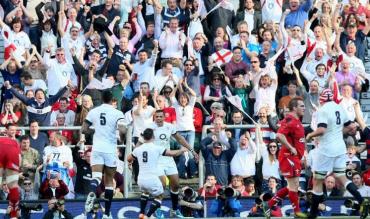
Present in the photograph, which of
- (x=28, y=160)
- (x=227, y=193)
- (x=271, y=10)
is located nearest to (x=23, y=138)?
(x=28, y=160)

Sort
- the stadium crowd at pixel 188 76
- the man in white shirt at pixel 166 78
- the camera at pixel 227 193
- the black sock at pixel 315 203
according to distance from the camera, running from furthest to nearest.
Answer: the man in white shirt at pixel 166 78, the stadium crowd at pixel 188 76, the camera at pixel 227 193, the black sock at pixel 315 203

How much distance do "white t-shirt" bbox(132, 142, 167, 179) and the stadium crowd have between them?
2236 millimetres

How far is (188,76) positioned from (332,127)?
6.71 m

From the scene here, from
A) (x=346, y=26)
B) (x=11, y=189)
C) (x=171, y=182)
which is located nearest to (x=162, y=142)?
(x=171, y=182)

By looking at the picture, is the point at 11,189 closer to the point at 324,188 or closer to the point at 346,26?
the point at 324,188

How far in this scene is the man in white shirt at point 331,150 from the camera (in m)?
32.0

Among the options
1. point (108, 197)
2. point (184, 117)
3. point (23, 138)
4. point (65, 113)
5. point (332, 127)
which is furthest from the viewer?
point (65, 113)

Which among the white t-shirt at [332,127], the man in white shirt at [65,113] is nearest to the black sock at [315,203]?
the white t-shirt at [332,127]

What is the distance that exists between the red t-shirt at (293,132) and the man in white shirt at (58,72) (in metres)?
7.37

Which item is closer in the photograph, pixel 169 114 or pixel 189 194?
pixel 189 194

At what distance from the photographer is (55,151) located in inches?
1430

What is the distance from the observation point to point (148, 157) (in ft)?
110

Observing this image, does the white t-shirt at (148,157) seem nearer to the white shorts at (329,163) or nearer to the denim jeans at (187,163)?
the white shorts at (329,163)

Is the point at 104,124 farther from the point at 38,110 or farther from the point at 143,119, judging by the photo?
the point at 38,110
